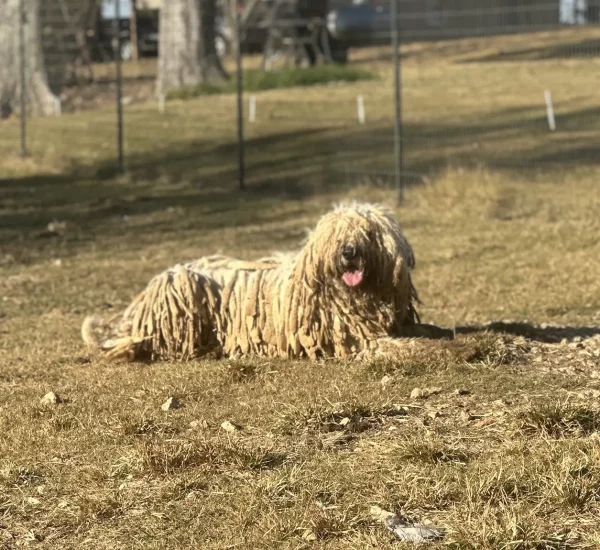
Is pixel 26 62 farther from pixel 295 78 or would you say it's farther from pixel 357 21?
pixel 357 21

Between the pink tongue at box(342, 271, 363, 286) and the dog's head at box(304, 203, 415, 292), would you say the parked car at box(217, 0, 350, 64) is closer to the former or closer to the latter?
the dog's head at box(304, 203, 415, 292)

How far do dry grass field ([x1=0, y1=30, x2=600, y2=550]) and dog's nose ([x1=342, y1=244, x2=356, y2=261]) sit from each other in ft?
2.02

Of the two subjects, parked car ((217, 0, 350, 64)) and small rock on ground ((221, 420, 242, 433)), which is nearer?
small rock on ground ((221, 420, 242, 433))

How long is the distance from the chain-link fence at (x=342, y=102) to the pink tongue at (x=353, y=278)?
8.69 m

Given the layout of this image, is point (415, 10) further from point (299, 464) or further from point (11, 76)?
point (299, 464)

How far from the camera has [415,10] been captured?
33219mm

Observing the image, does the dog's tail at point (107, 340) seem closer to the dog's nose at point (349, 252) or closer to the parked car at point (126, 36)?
the dog's nose at point (349, 252)

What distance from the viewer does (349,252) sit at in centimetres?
655

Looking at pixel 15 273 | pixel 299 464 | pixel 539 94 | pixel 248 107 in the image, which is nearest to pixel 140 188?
pixel 15 273

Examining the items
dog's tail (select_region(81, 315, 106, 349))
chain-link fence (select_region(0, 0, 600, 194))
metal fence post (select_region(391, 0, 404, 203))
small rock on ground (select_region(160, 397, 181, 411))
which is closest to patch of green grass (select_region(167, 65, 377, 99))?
chain-link fence (select_region(0, 0, 600, 194))

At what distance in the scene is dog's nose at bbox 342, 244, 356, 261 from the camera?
6.55 m

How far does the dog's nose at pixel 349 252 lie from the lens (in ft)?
21.5

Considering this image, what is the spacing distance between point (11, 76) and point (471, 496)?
87.4 feet

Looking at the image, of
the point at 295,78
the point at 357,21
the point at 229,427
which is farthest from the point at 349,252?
the point at 357,21
